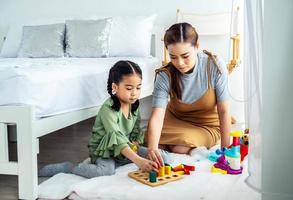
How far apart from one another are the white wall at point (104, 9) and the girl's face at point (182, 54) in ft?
4.19

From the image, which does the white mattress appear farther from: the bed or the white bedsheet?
the white bedsheet

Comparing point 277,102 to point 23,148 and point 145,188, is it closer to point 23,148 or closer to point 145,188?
point 145,188

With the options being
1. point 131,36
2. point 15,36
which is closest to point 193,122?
point 131,36

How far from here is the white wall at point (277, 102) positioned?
1002 millimetres

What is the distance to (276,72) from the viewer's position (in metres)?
1.02

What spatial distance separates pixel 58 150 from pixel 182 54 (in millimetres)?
872

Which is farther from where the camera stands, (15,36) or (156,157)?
(15,36)

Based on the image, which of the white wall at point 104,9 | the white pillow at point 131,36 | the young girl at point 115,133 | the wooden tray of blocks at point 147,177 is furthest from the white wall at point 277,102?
the white wall at point 104,9

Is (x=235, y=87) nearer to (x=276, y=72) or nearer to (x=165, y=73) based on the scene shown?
(x=165, y=73)

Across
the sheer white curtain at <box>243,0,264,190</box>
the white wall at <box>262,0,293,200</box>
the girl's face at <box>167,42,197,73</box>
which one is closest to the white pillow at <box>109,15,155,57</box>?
the girl's face at <box>167,42,197,73</box>

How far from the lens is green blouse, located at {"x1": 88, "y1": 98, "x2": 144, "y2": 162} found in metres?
1.66

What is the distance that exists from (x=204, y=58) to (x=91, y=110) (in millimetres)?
588

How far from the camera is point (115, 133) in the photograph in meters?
1.67

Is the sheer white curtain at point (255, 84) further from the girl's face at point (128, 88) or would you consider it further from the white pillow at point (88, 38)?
the white pillow at point (88, 38)
